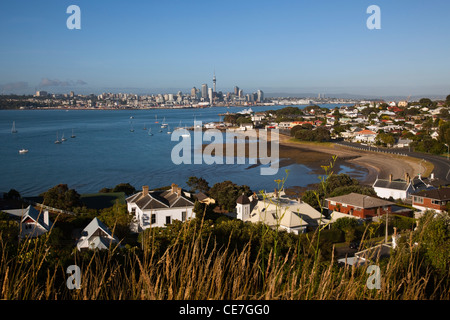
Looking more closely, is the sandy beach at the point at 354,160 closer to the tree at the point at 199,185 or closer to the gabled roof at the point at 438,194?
the gabled roof at the point at 438,194

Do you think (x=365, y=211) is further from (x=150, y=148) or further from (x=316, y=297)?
(x=150, y=148)

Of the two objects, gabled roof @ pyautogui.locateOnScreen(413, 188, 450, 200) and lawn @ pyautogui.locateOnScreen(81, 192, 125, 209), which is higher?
gabled roof @ pyautogui.locateOnScreen(413, 188, 450, 200)

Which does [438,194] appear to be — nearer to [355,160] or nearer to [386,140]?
[355,160]

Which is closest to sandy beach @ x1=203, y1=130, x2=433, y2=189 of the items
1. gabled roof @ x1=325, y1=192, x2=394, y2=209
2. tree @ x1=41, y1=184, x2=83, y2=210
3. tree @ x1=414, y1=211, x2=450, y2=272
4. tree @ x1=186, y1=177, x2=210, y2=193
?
tree @ x1=186, y1=177, x2=210, y2=193

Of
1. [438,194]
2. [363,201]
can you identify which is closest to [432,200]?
[438,194]

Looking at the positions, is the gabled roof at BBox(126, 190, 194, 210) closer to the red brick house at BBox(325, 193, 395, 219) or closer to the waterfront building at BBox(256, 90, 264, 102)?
the red brick house at BBox(325, 193, 395, 219)

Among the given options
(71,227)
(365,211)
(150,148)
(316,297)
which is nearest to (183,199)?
(71,227)

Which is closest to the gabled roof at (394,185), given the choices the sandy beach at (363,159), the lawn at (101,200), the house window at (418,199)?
the house window at (418,199)
